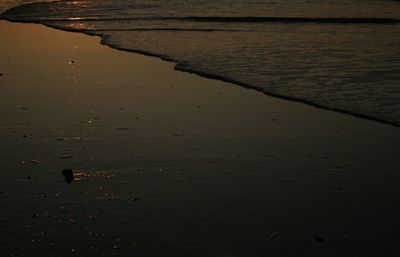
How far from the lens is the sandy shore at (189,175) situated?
5.99 meters

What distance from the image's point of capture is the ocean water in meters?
12.6

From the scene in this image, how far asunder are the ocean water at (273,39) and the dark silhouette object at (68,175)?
15.9 feet

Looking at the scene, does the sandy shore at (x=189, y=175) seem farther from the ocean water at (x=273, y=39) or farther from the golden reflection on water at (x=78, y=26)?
the golden reflection on water at (x=78, y=26)

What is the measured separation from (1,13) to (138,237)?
26.4m

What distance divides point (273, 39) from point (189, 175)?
13264 mm

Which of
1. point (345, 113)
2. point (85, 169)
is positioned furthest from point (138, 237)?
point (345, 113)

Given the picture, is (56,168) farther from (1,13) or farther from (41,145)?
(1,13)

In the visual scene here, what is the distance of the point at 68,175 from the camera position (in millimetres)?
7559

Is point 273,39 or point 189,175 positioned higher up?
point 189,175

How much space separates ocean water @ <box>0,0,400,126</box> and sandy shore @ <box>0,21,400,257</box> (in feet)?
4.10

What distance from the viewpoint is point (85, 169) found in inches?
311

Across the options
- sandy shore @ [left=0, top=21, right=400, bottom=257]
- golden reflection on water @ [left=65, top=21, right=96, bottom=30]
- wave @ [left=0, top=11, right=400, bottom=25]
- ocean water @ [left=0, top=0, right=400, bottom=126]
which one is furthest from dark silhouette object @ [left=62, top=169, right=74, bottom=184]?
wave @ [left=0, top=11, right=400, bottom=25]

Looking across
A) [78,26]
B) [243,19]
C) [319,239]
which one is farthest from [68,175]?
[243,19]

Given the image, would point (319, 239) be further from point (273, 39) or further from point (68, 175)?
point (273, 39)
